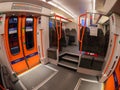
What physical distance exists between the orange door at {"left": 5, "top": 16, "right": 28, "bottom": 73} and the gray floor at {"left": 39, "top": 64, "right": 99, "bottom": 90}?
1.59 m

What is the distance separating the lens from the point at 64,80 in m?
3.32

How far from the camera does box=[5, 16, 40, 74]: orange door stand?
11.9 ft

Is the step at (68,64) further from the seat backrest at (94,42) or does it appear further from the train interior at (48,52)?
the seat backrest at (94,42)

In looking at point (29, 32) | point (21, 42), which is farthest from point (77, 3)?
point (21, 42)

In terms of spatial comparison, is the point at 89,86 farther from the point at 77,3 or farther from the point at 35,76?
the point at 77,3

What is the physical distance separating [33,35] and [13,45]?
3.92ft

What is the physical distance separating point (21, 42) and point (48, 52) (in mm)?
1483

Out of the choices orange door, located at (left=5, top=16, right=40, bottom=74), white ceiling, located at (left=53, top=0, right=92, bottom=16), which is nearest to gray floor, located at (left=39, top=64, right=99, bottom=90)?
orange door, located at (left=5, top=16, right=40, bottom=74)

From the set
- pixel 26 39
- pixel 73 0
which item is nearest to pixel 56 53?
pixel 26 39

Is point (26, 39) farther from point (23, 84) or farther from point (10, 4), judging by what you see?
point (23, 84)

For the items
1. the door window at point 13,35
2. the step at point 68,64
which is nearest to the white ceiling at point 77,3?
the door window at point 13,35

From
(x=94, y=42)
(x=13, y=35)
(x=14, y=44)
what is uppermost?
(x=13, y=35)

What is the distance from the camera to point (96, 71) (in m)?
3.57

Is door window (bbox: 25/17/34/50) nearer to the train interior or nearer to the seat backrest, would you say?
the train interior
